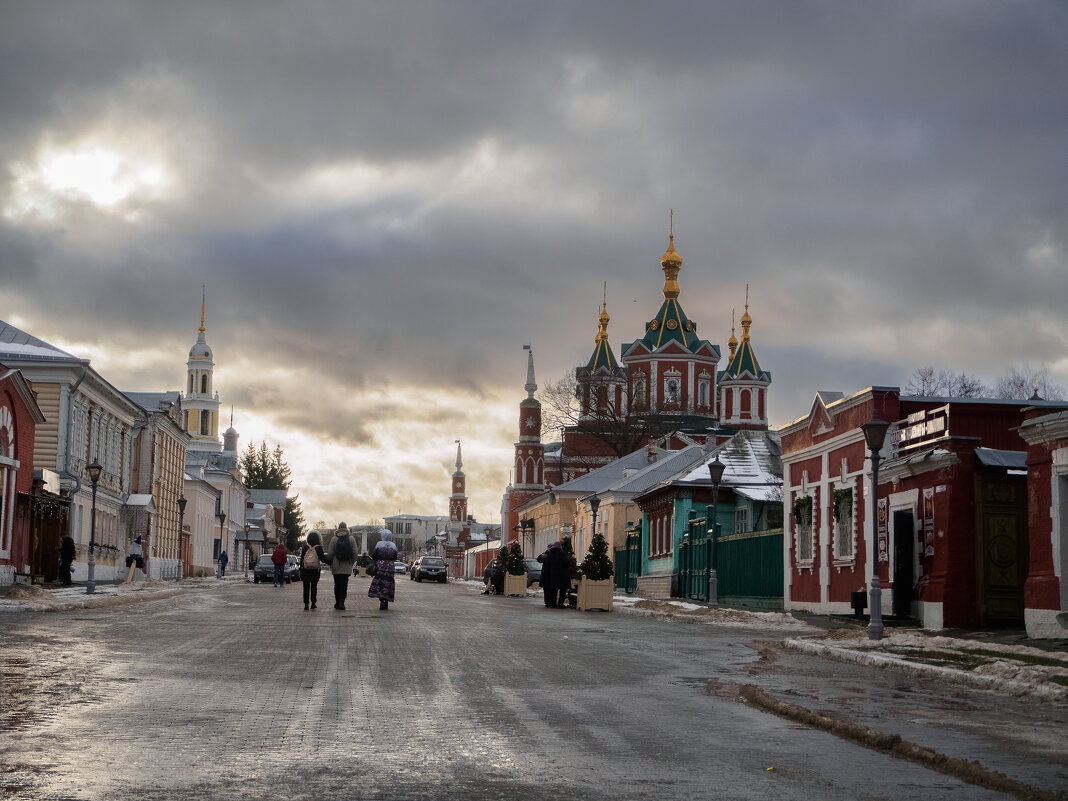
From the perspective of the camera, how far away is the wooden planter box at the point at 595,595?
105ft

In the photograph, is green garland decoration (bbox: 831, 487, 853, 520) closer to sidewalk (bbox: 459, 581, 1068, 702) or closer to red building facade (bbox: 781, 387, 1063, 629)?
red building facade (bbox: 781, 387, 1063, 629)

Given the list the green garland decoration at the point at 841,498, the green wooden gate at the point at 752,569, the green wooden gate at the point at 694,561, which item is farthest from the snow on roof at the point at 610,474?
the green garland decoration at the point at 841,498

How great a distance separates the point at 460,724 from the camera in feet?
29.8

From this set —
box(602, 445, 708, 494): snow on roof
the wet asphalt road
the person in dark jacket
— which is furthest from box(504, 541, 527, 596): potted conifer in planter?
the wet asphalt road

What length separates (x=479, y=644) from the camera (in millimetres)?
17125

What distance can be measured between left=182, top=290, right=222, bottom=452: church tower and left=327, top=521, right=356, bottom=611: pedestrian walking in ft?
295

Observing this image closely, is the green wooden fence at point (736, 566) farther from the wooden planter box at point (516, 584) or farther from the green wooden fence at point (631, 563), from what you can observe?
the green wooden fence at point (631, 563)

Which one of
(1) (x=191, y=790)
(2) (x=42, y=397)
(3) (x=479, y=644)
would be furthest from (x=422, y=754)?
(2) (x=42, y=397)

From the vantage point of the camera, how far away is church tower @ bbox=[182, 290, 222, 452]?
114312 mm

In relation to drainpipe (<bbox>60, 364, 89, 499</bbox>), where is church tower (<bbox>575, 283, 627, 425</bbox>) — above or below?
above

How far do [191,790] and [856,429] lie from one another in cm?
2241

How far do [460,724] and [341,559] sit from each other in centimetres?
1775

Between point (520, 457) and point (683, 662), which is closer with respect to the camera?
point (683, 662)

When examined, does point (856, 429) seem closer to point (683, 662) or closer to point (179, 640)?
point (683, 662)
